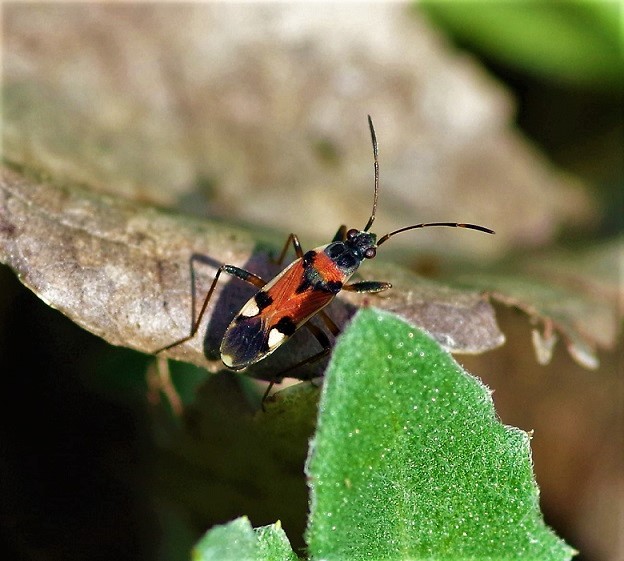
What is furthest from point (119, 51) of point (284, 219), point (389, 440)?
point (389, 440)

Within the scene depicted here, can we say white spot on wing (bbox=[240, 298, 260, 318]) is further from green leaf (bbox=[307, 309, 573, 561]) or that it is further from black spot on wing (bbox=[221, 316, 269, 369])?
green leaf (bbox=[307, 309, 573, 561])

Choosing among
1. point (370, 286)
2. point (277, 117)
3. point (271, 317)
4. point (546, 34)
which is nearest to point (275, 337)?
point (271, 317)

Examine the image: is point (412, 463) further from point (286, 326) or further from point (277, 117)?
point (277, 117)

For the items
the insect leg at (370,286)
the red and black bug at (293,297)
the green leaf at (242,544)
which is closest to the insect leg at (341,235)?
the red and black bug at (293,297)

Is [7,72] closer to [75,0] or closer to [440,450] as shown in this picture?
[75,0]

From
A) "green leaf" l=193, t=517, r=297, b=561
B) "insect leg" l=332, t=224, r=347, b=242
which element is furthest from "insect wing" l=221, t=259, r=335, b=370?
"green leaf" l=193, t=517, r=297, b=561

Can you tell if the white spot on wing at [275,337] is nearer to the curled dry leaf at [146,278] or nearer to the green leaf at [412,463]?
the curled dry leaf at [146,278]

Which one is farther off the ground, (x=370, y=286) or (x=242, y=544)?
(x=370, y=286)
